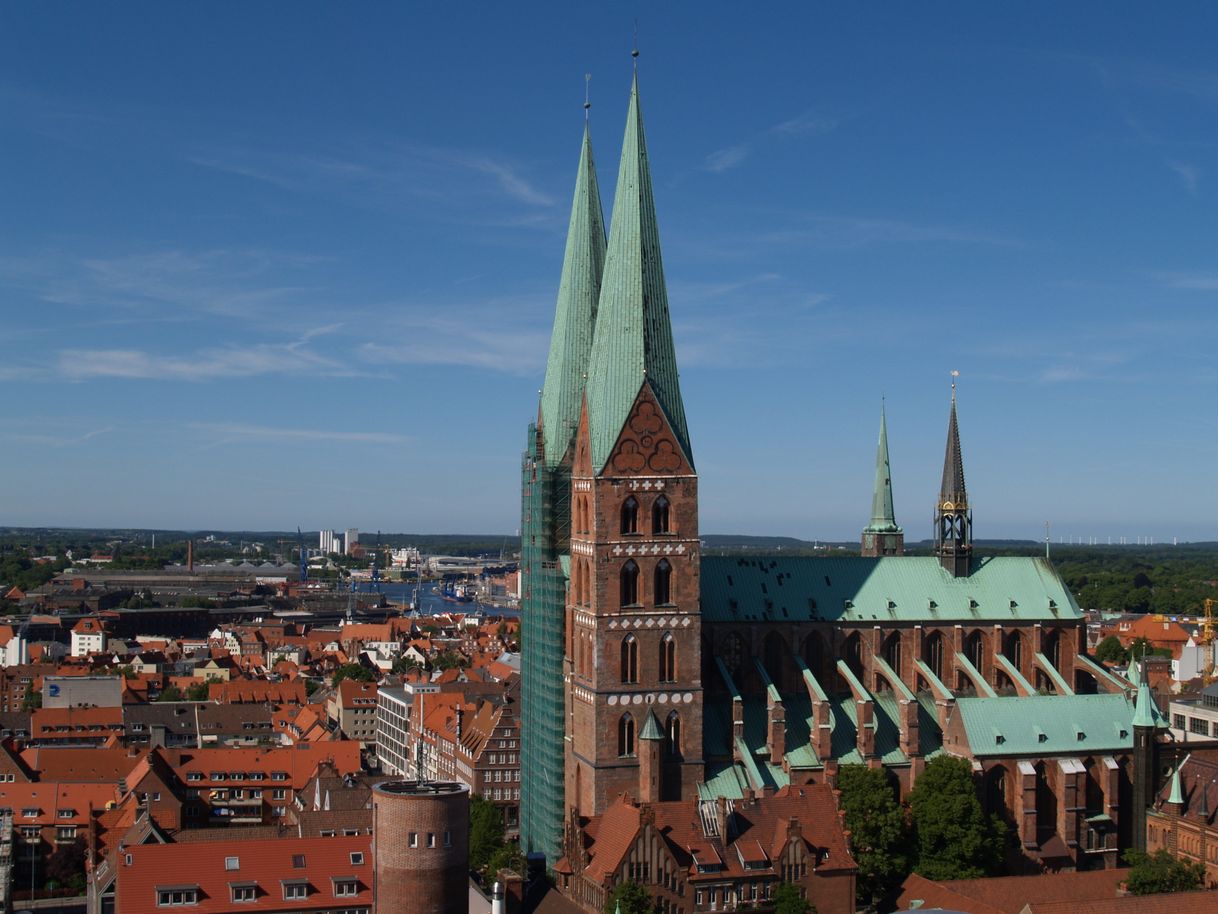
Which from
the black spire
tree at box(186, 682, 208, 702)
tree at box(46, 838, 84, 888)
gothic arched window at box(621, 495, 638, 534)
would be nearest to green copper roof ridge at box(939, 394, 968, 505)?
the black spire

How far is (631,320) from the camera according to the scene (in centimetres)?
8838

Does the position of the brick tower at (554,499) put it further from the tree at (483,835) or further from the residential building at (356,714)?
the residential building at (356,714)

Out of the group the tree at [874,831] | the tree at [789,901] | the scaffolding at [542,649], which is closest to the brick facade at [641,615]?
the scaffolding at [542,649]

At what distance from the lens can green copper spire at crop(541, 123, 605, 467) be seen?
3875 inches

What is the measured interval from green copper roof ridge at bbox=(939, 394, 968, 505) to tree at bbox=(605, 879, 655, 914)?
40972 mm

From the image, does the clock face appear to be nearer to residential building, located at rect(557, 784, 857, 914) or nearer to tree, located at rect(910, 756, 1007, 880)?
tree, located at rect(910, 756, 1007, 880)

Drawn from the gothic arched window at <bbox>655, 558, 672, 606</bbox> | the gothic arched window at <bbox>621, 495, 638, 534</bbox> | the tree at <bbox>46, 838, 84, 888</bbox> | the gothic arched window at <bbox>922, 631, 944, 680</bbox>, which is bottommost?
the tree at <bbox>46, 838, 84, 888</bbox>

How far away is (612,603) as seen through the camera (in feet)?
285

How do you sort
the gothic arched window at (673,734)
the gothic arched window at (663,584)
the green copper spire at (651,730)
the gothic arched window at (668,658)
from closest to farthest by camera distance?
the green copper spire at (651,730) → the gothic arched window at (673,734) → the gothic arched window at (668,658) → the gothic arched window at (663,584)

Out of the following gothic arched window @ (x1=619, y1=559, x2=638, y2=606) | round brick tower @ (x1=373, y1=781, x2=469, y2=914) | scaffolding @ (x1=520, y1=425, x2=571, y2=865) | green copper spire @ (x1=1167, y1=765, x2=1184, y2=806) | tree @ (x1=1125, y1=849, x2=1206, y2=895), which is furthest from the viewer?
scaffolding @ (x1=520, y1=425, x2=571, y2=865)

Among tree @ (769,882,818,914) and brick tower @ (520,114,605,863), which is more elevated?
brick tower @ (520,114,605,863)

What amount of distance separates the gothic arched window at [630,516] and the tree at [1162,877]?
103ft

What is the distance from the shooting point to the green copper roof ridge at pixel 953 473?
10431cm

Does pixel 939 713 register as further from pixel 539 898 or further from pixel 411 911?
pixel 411 911
